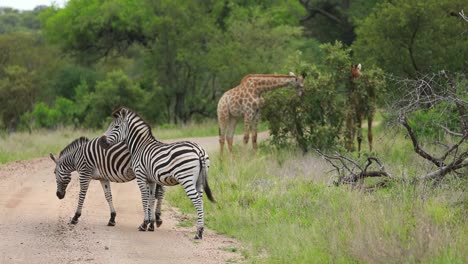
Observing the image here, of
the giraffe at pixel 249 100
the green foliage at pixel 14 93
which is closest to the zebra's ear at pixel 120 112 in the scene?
the giraffe at pixel 249 100

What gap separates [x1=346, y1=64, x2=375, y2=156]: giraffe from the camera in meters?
19.2

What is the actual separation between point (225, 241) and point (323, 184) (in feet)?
9.55

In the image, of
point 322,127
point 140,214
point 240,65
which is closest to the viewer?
point 140,214

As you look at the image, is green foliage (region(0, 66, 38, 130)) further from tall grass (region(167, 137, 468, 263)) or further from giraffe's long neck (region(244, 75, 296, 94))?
tall grass (region(167, 137, 468, 263))

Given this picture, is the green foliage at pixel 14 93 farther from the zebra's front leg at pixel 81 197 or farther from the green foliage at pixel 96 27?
the zebra's front leg at pixel 81 197

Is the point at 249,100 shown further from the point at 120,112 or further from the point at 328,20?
the point at 328,20

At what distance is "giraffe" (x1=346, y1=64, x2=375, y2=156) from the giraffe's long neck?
4.97ft

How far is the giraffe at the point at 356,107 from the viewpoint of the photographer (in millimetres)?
19234

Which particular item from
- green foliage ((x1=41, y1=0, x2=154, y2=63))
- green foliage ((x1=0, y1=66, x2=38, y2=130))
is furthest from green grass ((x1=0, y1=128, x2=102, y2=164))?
green foliage ((x1=41, y1=0, x2=154, y2=63))

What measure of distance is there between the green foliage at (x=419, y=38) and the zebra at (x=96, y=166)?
42.2 feet

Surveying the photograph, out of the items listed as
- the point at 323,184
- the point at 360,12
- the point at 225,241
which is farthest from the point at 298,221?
the point at 360,12

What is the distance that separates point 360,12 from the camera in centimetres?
4219

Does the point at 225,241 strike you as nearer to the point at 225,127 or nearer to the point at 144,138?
the point at 144,138

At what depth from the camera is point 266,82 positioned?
64.7 ft
